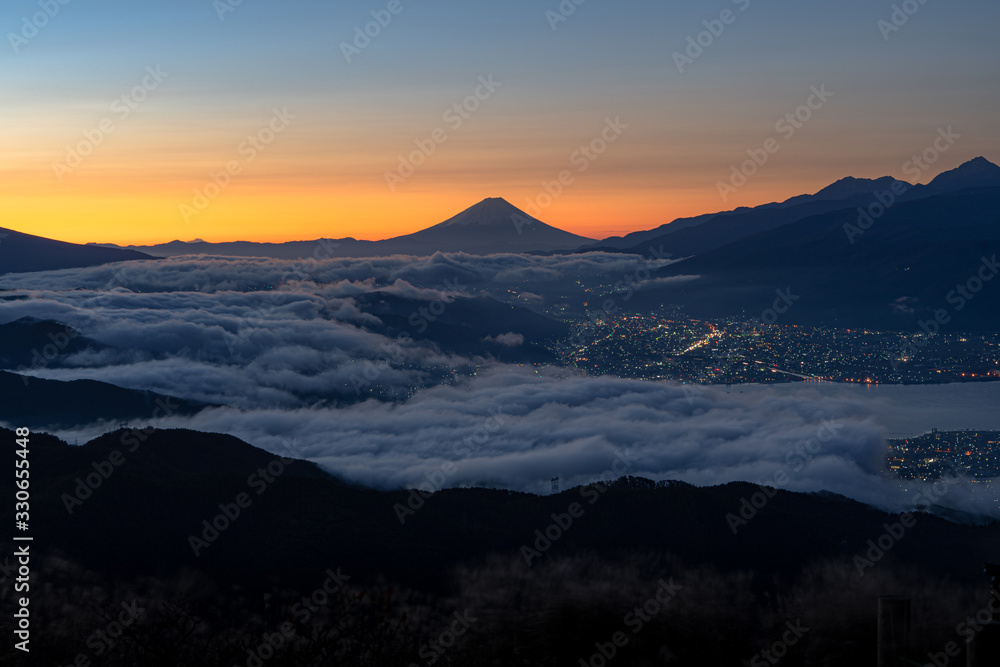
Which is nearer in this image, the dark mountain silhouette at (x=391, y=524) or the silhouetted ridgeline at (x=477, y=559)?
the silhouetted ridgeline at (x=477, y=559)

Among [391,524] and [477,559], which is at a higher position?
[391,524]

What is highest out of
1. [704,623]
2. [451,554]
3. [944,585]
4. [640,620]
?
[640,620]

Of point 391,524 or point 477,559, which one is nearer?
point 477,559

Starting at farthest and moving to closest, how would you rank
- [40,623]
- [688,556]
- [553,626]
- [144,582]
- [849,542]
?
[849,542] → [688,556] → [144,582] → [40,623] → [553,626]

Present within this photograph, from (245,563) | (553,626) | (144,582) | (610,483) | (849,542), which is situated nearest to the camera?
(553,626)

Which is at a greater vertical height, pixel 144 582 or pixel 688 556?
pixel 144 582

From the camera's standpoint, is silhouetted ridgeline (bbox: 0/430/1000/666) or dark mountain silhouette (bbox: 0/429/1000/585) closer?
silhouetted ridgeline (bbox: 0/430/1000/666)

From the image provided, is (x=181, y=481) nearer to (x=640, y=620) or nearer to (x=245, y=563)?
(x=245, y=563)

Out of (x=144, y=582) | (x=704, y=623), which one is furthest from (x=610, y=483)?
(x=704, y=623)
